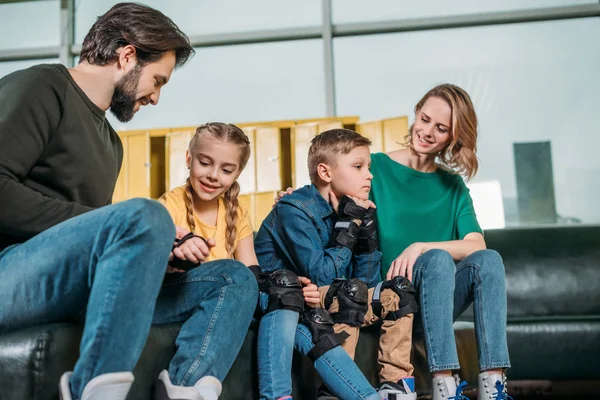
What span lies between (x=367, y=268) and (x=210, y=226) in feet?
1.48

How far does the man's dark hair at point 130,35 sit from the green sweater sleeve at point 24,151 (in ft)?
0.74

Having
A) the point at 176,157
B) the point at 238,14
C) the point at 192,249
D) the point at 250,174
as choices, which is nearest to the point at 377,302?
the point at 192,249

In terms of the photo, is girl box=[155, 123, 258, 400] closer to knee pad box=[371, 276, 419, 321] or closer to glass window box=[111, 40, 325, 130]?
knee pad box=[371, 276, 419, 321]

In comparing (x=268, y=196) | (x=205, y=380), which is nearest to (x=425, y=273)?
(x=205, y=380)

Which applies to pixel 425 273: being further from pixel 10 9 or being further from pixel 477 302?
pixel 10 9

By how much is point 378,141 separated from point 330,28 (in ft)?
4.95

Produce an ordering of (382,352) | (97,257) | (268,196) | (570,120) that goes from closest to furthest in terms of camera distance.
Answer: (97,257) → (382,352) → (268,196) → (570,120)

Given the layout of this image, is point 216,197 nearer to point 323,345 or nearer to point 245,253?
point 245,253

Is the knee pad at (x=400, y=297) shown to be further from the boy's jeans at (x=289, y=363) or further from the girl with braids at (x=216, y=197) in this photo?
the girl with braids at (x=216, y=197)

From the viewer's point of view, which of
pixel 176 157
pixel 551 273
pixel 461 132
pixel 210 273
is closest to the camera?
pixel 210 273

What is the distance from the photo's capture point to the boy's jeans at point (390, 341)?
1710mm

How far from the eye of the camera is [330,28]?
17.1 ft

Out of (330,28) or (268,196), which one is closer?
(268,196)

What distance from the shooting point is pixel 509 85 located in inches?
200
